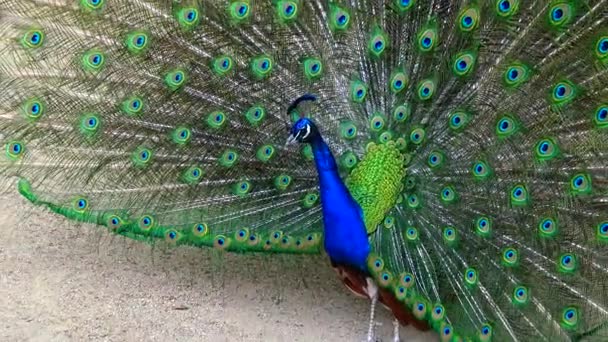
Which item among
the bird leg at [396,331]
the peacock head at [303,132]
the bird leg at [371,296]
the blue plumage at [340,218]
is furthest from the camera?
the bird leg at [396,331]

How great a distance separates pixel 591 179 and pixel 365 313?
44.5 inches

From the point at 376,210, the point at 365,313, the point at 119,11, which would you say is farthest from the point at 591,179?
the point at 119,11

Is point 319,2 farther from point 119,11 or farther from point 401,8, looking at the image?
point 119,11

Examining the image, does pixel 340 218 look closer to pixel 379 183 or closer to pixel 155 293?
pixel 379 183

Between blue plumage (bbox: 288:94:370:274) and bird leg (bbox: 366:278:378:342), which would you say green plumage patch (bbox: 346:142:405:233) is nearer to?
blue plumage (bbox: 288:94:370:274)

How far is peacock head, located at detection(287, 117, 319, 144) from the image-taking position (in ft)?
9.00

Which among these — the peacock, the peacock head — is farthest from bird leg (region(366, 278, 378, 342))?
the peacock head

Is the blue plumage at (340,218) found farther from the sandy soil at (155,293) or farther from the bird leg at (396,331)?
the sandy soil at (155,293)

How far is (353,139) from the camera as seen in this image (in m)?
3.05

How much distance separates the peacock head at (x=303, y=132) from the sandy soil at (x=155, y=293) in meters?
0.91

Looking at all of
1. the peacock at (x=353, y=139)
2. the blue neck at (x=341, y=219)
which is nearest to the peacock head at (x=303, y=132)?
the peacock at (x=353, y=139)

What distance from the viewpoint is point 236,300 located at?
3393 mm

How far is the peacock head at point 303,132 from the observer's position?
2.74m

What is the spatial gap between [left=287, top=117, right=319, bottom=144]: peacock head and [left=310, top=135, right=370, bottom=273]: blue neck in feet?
0.39
